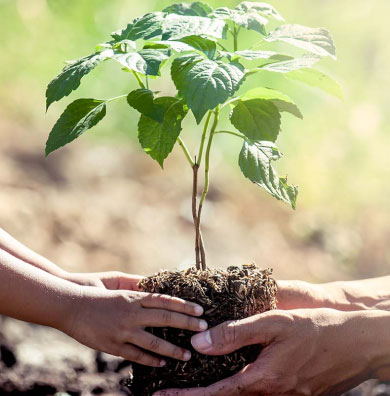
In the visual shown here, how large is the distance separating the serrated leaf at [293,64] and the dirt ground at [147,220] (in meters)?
1.71

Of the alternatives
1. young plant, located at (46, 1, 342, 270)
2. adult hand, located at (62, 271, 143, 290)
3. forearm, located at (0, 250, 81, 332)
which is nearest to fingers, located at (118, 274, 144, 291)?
adult hand, located at (62, 271, 143, 290)

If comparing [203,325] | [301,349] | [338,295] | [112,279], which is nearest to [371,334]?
[301,349]

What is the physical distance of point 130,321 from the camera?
1.22 meters

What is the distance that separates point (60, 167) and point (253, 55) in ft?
7.57

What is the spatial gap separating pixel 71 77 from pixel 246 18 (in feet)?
1.18

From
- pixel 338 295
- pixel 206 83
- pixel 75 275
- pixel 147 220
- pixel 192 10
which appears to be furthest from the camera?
pixel 147 220

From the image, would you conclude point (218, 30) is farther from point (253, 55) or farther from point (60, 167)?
point (60, 167)

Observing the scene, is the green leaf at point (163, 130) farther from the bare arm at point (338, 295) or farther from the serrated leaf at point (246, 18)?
the bare arm at point (338, 295)

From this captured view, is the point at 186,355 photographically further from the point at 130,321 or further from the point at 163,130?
the point at 163,130

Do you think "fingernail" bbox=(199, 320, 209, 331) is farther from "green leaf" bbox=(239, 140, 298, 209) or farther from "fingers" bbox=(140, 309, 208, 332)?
"green leaf" bbox=(239, 140, 298, 209)

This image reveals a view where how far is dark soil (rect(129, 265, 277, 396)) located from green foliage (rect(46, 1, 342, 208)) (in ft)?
0.71

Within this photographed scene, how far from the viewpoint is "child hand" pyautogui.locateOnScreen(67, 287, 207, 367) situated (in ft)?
4.00

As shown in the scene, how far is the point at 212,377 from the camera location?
128 centimetres

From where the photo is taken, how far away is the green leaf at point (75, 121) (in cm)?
122
